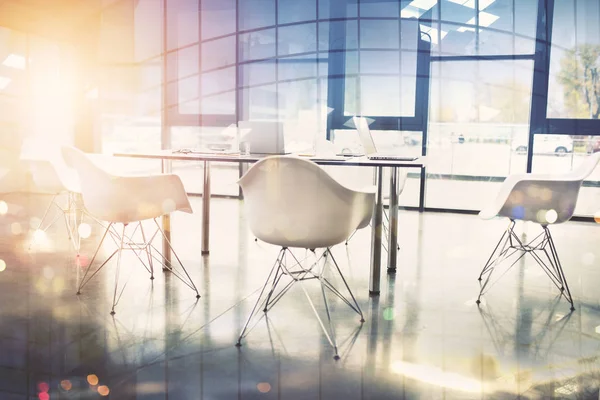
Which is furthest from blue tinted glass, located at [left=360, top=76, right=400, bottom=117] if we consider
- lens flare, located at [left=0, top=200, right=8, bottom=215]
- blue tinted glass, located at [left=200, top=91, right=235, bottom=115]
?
lens flare, located at [left=0, top=200, right=8, bottom=215]

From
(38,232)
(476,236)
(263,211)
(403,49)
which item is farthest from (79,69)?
(263,211)

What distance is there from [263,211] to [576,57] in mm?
6367

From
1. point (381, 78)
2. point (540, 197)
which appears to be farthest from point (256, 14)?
point (540, 197)

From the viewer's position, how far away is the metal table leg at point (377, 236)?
3352 millimetres

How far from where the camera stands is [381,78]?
8.30 m

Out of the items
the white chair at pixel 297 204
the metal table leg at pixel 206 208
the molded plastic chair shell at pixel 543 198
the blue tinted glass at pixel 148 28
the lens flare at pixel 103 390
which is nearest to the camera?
the lens flare at pixel 103 390

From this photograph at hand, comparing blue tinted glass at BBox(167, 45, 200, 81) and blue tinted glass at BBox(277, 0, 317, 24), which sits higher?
blue tinted glass at BBox(277, 0, 317, 24)

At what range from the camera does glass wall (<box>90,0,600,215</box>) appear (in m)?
7.16

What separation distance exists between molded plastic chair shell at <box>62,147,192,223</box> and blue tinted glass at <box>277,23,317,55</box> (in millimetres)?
5878

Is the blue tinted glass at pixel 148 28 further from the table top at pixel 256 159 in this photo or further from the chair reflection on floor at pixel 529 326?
the chair reflection on floor at pixel 529 326

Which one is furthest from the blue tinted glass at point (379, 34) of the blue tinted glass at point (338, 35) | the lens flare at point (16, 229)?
the lens flare at point (16, 229)

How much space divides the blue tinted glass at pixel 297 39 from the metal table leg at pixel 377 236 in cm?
565

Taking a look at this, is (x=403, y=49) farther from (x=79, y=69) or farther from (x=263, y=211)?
(x=263, y=211)

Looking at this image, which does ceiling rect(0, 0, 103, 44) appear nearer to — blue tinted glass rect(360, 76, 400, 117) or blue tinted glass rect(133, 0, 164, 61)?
blue tinted glass rect(133, 0, 164, 61)
